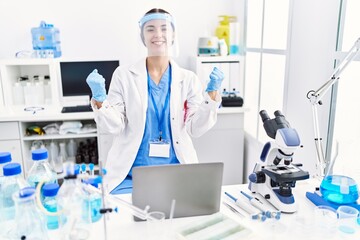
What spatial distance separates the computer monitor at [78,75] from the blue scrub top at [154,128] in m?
1.10

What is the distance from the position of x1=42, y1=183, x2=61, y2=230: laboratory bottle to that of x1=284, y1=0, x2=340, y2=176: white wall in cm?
145

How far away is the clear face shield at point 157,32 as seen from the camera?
6.12ft

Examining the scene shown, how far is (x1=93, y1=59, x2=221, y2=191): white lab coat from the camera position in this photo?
1816 mm

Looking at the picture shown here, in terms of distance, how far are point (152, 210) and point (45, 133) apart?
191 cm

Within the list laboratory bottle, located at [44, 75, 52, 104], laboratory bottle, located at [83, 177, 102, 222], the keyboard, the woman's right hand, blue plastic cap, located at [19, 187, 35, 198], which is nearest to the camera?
blue plastic cap, located at [19, 187, 35, 198]

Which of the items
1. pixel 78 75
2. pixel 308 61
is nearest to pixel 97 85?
pixel 308 61

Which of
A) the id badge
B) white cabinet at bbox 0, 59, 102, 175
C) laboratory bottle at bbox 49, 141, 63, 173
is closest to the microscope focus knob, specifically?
the id badge

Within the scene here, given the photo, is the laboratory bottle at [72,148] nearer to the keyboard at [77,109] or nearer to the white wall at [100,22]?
the keyboard at [77,109]

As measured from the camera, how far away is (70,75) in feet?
9.58

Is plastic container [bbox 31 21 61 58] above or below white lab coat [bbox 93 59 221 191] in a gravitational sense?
above

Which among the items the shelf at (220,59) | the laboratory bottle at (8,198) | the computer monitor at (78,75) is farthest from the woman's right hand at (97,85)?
the shelf at (220,59)

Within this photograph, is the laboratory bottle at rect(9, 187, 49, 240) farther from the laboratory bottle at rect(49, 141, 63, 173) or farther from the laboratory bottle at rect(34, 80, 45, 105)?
the laboratory bottle at rect(34, 80, 45, 105)

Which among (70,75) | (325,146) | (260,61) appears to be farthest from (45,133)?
(325,146)

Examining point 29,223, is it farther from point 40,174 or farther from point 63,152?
point 63,152
